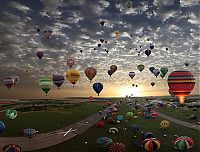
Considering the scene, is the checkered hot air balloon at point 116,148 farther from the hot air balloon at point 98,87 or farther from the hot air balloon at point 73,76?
the hot air balloon at point 98,87

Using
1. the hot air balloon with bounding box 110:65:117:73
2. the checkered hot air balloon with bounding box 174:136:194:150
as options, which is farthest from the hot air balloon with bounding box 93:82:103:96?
the checkered hot air balloon with bounding box 174:136:194:150

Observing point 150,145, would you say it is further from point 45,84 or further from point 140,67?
point 140,67

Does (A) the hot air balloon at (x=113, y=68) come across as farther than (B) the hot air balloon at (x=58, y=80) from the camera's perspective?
Yes

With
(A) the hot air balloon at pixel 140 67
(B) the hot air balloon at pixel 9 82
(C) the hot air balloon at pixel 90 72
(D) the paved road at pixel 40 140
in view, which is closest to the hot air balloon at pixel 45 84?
(C) the hot air balloon at pixel 90 72

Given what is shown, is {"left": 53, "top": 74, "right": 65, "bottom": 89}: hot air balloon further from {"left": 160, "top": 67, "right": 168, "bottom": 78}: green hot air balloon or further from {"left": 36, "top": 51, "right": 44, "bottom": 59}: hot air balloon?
{"left": 160, "top": 67, "right": 168, "bottom": 78}: green hot air balloon

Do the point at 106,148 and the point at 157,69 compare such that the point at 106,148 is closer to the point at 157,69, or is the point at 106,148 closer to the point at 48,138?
the point at 48,138

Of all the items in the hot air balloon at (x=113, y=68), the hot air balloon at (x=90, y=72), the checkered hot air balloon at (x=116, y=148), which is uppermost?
the hot air balloon at (x=113, y=68)

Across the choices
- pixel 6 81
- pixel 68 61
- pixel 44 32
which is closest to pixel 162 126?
pixel 68 61
